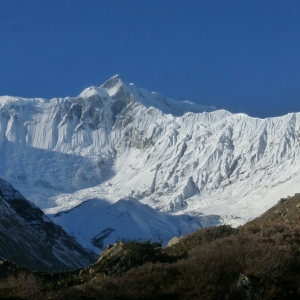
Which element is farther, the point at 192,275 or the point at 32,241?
the point at 32,241

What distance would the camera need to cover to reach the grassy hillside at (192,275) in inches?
690

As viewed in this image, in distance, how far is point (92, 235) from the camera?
178 meters

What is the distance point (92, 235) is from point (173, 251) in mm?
156719

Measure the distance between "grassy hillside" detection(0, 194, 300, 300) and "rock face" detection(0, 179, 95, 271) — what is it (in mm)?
41807

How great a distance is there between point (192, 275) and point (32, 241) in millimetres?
64218

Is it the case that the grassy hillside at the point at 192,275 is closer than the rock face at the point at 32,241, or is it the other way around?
the grassy hillside at the point at 192,275

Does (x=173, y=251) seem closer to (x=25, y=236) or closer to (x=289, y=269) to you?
(x=289, y=269)


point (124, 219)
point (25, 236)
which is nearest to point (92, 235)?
point (124, 219)

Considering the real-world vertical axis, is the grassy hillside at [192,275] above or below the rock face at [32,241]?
below

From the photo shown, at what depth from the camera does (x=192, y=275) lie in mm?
18375

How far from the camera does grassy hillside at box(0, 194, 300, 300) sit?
1753 centimetres

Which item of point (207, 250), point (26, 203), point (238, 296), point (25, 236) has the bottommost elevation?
point (238, 296)

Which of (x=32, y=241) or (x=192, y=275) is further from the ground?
(x=32, y=241)

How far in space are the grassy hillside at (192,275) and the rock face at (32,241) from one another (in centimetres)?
4181
